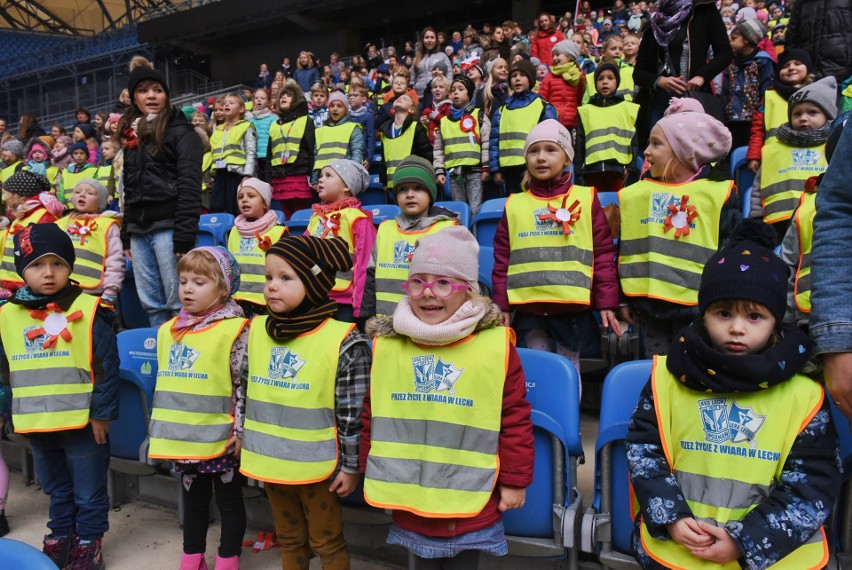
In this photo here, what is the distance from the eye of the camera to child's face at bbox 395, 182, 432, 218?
3389mm

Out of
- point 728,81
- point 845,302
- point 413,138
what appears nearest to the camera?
point 845,302

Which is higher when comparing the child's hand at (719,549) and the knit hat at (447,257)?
the knit hat at (447,257)

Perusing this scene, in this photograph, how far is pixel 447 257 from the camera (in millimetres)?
2010

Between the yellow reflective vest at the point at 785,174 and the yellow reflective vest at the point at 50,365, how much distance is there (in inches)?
149

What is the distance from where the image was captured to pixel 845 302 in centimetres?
123

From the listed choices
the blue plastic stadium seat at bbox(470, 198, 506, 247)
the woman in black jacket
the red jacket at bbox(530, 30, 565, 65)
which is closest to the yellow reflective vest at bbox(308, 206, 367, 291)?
the woman in black jacket

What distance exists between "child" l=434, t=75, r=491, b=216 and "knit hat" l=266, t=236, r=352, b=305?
3.42 metres

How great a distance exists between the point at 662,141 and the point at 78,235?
376 cm

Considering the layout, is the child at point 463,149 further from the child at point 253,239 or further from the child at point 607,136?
the child at point 253,239

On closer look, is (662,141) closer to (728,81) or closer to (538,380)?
(538,380)

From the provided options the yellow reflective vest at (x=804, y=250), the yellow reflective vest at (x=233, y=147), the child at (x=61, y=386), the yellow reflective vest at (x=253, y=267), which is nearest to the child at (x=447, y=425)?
the yellow reflective vest at (x=804, y=250)

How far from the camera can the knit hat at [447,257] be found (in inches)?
78.7

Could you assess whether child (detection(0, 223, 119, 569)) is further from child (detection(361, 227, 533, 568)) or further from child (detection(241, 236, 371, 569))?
child (detection(361, 227, 533, 568))

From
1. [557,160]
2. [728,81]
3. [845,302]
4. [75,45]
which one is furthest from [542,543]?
[75,45]
